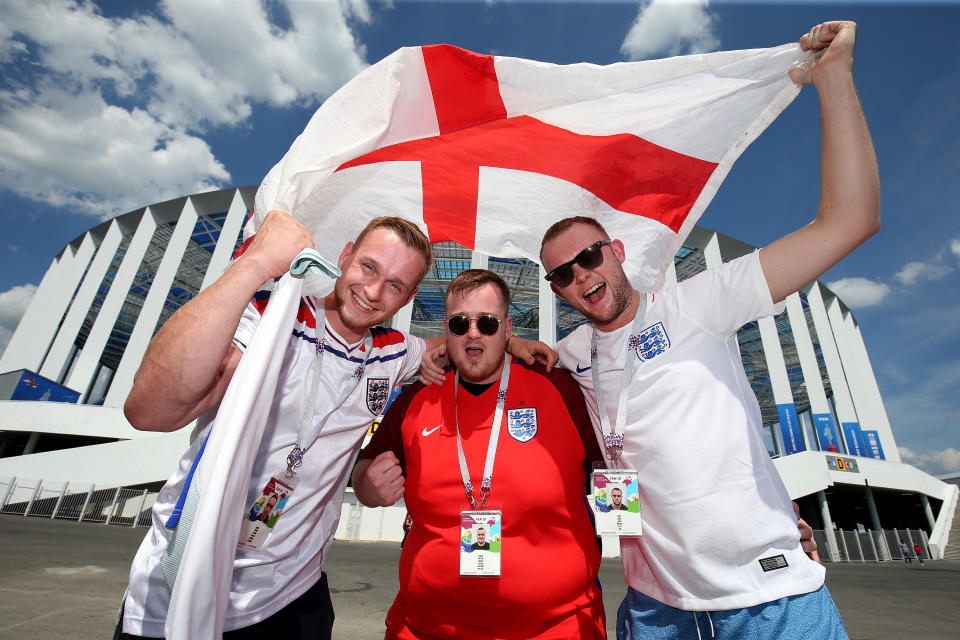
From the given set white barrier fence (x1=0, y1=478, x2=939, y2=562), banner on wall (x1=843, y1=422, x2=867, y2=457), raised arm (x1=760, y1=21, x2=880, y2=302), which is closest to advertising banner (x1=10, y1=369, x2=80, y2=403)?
white barrier fence (x1=0, y1=478, x2=939, y2=562)

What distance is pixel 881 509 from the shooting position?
25188 millimetres

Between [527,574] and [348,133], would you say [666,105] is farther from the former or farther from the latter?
[527,574]

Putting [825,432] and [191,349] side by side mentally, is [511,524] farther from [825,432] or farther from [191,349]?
[825,432]

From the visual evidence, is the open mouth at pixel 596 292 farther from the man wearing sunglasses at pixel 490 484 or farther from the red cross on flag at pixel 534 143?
the red cross on flag at pixel 534 143

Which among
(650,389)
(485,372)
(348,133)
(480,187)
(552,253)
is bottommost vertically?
(650,389)

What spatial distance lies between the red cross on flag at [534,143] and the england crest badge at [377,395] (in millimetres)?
916

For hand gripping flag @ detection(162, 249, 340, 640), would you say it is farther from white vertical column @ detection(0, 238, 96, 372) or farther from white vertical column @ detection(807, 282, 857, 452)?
white vertical column @ detection(807, 282, 857, 452)

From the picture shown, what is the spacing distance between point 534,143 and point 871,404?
97.4 ft

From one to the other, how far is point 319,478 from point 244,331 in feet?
2.15

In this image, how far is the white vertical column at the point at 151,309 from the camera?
17422mm

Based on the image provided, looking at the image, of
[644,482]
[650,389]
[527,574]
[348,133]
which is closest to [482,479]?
[527,574]

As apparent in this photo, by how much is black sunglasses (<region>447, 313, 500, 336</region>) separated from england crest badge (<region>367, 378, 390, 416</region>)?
424 millimetres

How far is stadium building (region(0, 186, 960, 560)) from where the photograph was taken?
14617 millimetres

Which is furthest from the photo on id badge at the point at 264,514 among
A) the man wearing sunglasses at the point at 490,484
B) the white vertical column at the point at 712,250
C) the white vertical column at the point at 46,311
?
the white vertical column at the point at 46,311
